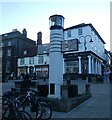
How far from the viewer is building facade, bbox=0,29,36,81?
5855 centimetres

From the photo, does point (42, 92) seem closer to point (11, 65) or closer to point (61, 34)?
point (61, 34)

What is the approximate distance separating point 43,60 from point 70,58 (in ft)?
28.1

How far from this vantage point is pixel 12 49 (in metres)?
59.3

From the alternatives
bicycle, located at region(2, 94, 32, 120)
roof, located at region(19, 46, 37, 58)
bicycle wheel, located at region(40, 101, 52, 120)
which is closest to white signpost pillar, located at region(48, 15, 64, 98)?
bicycle wheel, located at region(40, 101, 52, 120)

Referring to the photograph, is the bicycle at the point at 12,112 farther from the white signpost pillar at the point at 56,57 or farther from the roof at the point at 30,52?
the roof at the point at 30,52

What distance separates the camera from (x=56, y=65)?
11.3 m

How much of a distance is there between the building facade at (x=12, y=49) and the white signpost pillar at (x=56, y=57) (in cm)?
4655

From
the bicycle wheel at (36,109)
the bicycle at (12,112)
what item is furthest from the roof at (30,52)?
the bicycle at (12,112)

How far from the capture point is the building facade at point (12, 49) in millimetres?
58553

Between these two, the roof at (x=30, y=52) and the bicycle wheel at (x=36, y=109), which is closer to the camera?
the bicycle wheel at (x=36, y=109)

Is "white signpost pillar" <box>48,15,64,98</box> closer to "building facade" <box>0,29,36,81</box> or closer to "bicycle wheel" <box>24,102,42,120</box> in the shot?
"bicycle wheel" <box>24,102,42,120</box>

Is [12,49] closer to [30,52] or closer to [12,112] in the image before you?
[30,52]

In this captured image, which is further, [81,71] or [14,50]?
[14,50]

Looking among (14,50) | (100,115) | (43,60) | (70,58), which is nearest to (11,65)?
(14,50)
